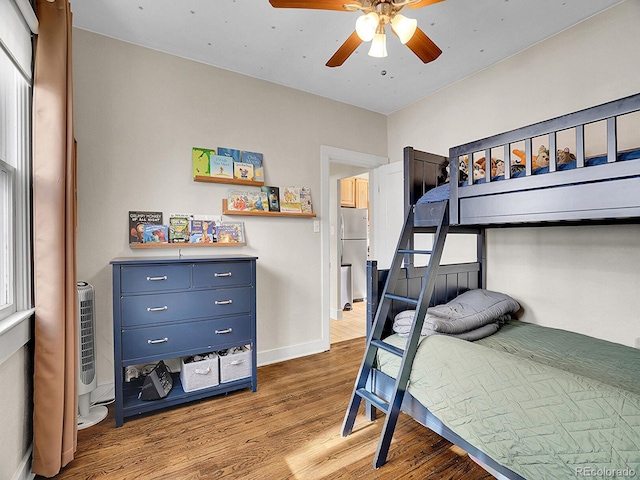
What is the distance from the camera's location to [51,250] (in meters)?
1.54

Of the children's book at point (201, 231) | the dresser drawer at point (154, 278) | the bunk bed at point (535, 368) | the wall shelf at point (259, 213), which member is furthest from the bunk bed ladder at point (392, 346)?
the children's book at point (201, 231)

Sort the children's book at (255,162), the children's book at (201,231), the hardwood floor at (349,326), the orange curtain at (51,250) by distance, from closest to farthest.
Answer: the orange curtain at (51,250), the children's book at (201,231), the children's book at (255,162), the hardwood floor at (349,326)

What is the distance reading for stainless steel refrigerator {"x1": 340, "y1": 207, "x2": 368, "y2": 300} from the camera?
5.45 m

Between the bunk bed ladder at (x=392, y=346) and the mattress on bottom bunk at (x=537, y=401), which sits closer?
the mattress on bottom bunk at (x=537, y=401)

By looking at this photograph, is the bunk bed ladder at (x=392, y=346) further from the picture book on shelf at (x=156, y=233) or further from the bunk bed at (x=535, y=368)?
the picture book on shelf at (x=156, y=233)

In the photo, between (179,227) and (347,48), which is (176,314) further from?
(347,48)

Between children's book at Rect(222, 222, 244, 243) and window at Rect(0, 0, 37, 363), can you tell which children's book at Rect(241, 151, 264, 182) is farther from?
window at Rect(0, 0, 37, 363)

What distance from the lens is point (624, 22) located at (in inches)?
79.4

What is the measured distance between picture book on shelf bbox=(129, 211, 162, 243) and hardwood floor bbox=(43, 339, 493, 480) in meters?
1.21

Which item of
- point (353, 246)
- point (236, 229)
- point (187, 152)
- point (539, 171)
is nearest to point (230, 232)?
point (236, 229)

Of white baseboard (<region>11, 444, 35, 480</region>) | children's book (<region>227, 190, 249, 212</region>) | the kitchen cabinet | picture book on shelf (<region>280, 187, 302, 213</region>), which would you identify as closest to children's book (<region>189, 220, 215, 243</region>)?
children's book (<region>227, 190, 249, 212</region>)

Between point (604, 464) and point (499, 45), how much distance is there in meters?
2.69

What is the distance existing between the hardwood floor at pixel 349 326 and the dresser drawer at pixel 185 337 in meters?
1.50

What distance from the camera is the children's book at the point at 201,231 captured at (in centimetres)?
260
